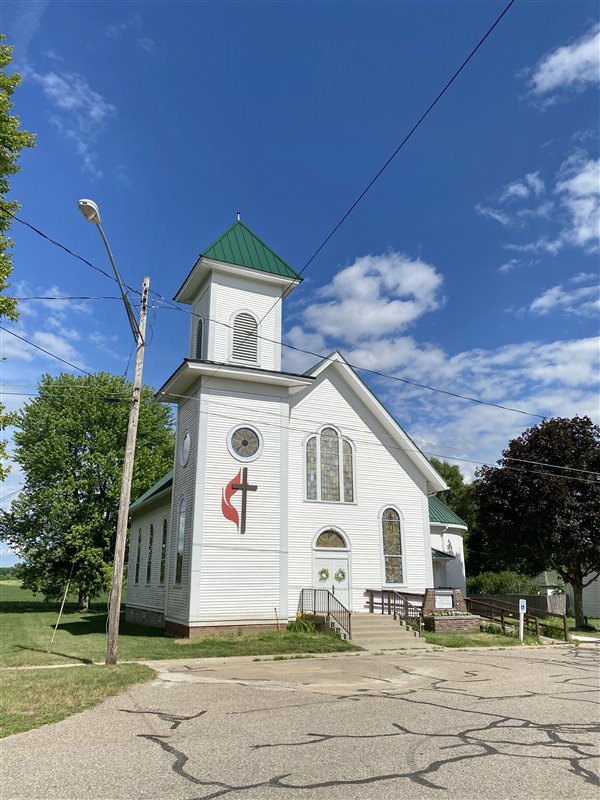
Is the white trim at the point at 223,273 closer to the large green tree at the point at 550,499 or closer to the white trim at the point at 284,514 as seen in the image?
the white trim at the point at 284,514

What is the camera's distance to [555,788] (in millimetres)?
5242

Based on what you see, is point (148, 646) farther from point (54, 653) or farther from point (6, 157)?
point (6, 157)

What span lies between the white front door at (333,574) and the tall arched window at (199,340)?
833 centimetres

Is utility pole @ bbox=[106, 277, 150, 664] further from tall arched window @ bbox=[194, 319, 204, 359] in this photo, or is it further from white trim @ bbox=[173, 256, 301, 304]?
tall arched window @ bbox=[194, 319, 204, 359]

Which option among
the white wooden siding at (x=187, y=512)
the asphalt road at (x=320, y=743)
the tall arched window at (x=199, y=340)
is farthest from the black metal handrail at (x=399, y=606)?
the tall arched window at (x=199, y=340)

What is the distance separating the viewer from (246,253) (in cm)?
2231

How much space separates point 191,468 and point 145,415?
22.4m

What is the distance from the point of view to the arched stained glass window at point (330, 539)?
70.8ft

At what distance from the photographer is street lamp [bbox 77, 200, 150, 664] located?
11.8 meters

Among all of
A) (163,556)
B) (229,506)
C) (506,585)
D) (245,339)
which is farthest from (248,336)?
(506,585)

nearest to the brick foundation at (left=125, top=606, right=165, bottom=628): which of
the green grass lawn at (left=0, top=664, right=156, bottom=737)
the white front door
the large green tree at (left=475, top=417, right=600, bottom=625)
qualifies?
the white front door

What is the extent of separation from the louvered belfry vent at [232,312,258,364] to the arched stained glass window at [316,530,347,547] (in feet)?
22.0

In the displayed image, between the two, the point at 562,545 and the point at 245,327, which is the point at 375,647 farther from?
the point at 562,545

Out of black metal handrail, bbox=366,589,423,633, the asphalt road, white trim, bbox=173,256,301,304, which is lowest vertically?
the asphalt road
